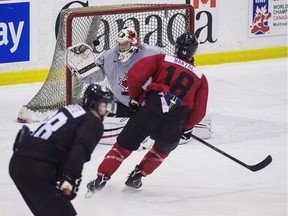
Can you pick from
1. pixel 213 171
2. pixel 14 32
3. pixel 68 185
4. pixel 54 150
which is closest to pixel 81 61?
pixel 213 171

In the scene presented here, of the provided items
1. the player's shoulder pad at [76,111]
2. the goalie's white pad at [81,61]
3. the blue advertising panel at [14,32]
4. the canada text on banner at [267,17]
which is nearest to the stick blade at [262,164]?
the goalie's white pad at [81,61]

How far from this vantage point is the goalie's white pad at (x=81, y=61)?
6340mm

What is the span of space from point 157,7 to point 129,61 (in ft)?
3.66

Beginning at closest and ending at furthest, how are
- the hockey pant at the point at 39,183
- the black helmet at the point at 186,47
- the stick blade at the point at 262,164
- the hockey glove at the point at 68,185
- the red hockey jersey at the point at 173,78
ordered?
the hockey glove at the point at 68,185 → the hockey pant at the point at 39,183 → the red hockey jersey at the point at 173,78 → the black helmet at the point at 186,47 → the stick blade at the point at 262,164

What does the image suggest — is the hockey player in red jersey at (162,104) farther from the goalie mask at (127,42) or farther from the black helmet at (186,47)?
the goalie mask at (127,42)

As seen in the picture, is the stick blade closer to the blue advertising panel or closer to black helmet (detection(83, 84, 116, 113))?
black helmet (detection(83, 84, 116, 113))

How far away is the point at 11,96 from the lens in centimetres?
803

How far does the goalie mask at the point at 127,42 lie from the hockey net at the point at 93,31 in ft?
2.36

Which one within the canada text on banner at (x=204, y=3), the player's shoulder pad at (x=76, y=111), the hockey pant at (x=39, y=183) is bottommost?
the hockey pant at (x=39, y=183)

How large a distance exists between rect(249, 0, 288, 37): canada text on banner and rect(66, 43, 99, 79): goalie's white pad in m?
3.29

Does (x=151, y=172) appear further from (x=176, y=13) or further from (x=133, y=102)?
(x=176, y=13)

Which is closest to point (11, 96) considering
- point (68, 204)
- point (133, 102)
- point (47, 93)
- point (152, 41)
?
point (47, 93)

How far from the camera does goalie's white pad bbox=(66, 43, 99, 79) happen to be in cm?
634

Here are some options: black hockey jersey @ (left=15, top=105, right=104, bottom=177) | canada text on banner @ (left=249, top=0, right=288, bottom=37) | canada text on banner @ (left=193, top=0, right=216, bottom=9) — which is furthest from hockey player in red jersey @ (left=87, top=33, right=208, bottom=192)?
canada text on banner @ (left=249, top=0, right=288, bottom=37)
